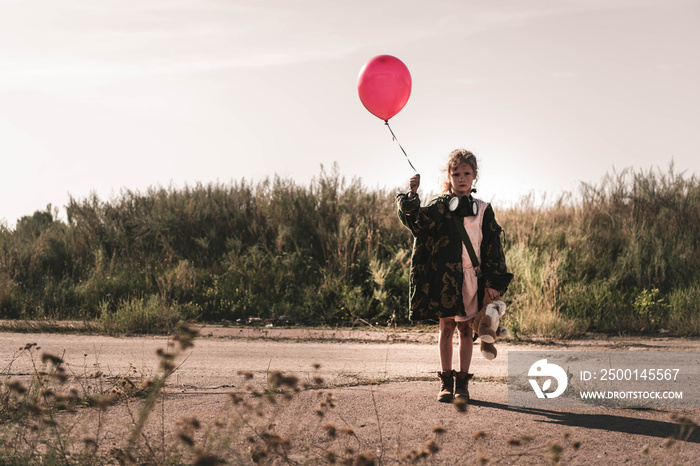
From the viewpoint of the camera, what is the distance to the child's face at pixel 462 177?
504cm

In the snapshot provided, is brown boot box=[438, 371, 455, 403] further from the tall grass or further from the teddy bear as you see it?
the tall grass

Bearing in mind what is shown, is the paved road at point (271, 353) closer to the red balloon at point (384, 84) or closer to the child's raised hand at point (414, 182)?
the child's raised hand at point (414, 182)

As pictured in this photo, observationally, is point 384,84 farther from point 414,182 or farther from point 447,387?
point 447,387

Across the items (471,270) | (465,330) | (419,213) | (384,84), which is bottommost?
(465,330)

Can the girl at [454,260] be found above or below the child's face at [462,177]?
below

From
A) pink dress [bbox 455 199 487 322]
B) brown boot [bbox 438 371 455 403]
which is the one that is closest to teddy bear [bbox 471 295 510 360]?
pink dress [bbox 455 199 487 322]

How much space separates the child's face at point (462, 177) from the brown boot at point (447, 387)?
4.58 feet

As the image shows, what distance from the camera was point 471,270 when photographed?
503 cm

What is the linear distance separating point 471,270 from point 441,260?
25 cm

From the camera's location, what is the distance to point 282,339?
879cm

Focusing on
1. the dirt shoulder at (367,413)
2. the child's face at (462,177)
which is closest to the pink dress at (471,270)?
the child's face at (462,177)

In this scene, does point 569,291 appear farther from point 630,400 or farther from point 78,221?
point 78,221

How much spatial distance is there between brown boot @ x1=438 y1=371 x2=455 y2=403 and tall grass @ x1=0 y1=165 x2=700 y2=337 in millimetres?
3979

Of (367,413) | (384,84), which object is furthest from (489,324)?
(384,84)
